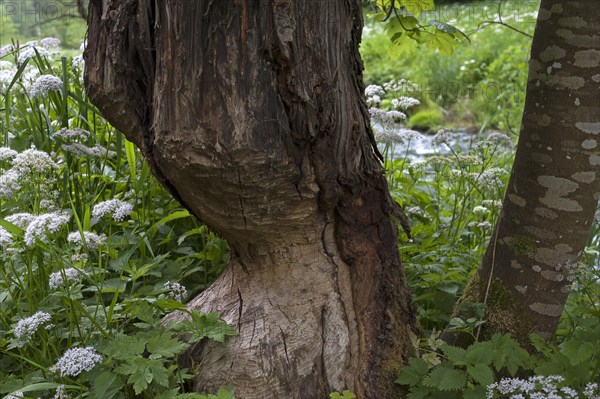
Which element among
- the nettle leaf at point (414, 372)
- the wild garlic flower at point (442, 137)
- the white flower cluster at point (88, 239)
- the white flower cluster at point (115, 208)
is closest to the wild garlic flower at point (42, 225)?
the white flower cluster at point (88, 239)

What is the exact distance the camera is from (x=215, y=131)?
71.9 inches

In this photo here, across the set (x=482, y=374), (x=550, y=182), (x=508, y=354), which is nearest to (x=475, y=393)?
(x=482, y=374)

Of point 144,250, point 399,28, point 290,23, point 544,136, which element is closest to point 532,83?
point 544,136

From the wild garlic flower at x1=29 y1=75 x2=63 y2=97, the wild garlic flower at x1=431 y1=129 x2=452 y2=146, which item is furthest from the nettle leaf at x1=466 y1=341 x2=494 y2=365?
the wild garlic flower at x1=29 y1=75 x2=63 y2=97

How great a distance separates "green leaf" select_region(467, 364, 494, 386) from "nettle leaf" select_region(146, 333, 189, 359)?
786 millimetres

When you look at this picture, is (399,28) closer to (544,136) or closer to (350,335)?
(544,136)

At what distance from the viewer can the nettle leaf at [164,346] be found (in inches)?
75.3

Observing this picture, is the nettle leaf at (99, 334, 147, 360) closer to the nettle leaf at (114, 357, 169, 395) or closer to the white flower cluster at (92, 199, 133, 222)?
the nettle leaf at (114, 357, 169, 395)

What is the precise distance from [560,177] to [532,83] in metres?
0.32

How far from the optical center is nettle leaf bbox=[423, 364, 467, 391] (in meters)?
1.89

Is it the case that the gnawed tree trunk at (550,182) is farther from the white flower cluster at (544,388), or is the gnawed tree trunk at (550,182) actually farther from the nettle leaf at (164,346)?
the nettle leaf at (164,346)

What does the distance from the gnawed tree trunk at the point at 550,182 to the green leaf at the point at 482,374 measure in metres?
0.46

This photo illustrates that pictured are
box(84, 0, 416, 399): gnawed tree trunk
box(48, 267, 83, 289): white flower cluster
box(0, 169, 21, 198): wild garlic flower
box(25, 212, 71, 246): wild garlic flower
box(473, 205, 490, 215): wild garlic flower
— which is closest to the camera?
box(84, 0, 416, 399): gnawed tree trunk

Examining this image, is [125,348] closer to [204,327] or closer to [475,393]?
[204,327]
